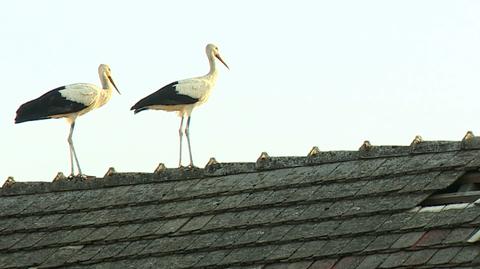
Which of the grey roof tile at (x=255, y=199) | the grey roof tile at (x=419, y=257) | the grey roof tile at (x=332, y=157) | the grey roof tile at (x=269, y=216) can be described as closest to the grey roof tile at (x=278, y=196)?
the grey roof tile at (x=255, y=199)

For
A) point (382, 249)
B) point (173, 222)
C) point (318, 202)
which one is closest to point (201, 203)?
point (173, 222)

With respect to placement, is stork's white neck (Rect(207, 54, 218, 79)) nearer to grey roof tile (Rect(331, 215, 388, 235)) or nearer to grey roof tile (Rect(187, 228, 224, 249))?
grey roof tile (Rect(187, 228, 224, 249))

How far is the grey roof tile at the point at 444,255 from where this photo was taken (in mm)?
9734

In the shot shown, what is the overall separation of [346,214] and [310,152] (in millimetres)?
1453

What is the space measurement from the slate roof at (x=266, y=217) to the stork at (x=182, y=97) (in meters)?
4.14

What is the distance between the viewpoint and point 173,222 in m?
11.9

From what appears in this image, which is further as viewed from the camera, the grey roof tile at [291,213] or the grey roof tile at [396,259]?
the grey roof tile at [291,213]

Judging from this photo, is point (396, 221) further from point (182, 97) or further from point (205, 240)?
point (182, 97)

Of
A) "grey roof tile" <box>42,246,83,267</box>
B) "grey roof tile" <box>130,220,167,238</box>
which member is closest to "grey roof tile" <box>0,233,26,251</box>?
"grey roof tile" <box>42,246,83,267</box>

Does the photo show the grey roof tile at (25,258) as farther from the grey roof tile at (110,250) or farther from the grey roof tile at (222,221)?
the grey roof tile at (222,221)

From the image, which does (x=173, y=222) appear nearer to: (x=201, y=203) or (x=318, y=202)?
(x=201, y=203)

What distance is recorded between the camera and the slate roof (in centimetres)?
1033

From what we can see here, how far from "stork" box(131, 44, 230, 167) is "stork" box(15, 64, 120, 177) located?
0.67m

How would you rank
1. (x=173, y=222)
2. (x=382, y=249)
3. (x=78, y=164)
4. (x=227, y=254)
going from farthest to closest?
(x=78, y=164) → (x=173, y=222) → (x=227, y=254) → (x=382, y=249)
